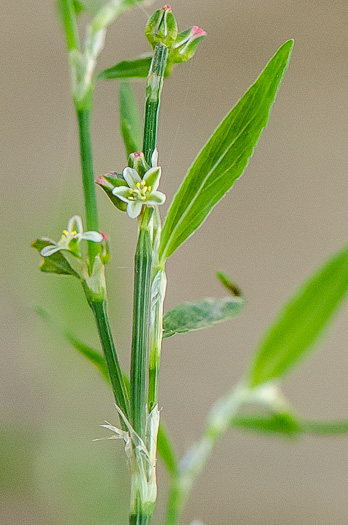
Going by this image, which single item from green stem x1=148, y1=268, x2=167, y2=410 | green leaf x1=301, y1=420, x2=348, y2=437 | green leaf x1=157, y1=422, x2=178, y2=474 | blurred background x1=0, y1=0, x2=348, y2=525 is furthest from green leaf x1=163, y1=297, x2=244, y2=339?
blurred background x1=0, y1=0, x2=348, y2=525

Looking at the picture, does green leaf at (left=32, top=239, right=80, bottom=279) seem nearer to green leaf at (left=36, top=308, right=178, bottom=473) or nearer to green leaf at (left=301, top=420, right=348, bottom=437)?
green leaf at (left=36, top=308, right=178, bottom=473)

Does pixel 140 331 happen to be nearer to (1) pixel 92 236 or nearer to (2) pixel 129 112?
(1) pixel 92 236

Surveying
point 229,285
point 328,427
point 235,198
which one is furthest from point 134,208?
point 235,198

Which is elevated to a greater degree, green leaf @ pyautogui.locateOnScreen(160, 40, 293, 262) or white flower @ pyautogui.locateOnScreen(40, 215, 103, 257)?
green leaf @ pyautogui.locateOnScreen(160, 40, 293, 262)

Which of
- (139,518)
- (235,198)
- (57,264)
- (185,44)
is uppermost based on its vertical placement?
(235,198)

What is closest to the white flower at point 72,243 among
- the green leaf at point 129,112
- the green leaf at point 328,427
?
the green leaf at point 129,112

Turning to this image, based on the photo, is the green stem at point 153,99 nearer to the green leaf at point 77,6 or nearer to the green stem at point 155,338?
the green stem at point 155,338
